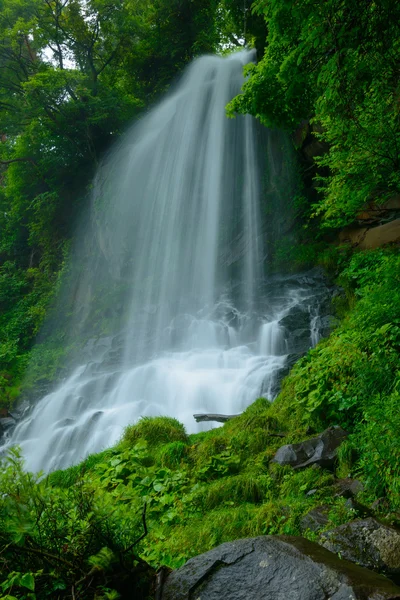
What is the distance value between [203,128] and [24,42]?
29.1 feet

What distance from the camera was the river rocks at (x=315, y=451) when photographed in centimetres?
427

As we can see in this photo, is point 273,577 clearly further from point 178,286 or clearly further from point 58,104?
point 58,104

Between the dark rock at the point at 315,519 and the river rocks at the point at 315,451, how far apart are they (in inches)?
37.9

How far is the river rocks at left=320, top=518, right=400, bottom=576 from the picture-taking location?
2.35 metres

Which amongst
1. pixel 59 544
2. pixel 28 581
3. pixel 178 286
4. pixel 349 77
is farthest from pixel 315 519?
pixel 178 286

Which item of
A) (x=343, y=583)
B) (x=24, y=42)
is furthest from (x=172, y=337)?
(x=24, y=42)

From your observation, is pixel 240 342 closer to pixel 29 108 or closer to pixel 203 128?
pixel 203 128

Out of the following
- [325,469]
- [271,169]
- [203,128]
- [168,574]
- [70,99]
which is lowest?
[325,469]

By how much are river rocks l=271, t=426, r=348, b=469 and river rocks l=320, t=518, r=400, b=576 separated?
1.54 m

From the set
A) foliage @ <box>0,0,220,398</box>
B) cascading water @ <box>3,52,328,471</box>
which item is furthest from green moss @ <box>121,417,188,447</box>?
foliage @ <box>0,0,220,398</box>

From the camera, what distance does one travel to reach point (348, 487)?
12.0 ft

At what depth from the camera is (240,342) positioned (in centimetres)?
1156

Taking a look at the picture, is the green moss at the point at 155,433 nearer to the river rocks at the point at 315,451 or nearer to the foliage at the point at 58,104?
the river rocks at the point at 315,451

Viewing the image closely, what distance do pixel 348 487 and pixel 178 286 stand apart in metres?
12.6
